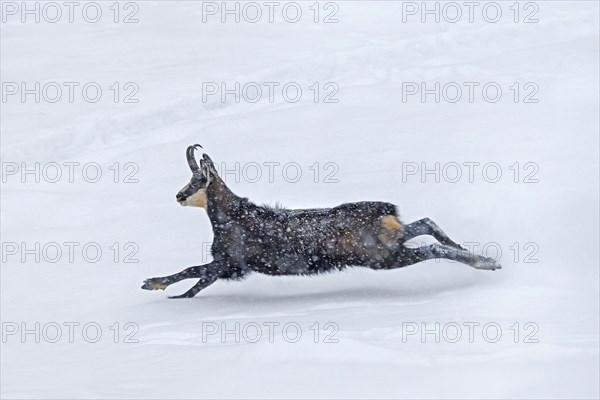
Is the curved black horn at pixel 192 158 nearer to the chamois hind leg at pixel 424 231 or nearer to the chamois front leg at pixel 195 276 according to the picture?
the chamois front leg at pixel 195 276

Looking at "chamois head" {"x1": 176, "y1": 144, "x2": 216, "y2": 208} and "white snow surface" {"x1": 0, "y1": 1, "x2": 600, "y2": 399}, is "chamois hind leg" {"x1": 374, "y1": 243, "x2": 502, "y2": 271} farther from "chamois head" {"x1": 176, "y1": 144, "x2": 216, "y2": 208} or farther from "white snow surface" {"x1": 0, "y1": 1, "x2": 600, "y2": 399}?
"chamois head" {"x1": 176, "y1": 144, "x2": 216, "y2": 208}

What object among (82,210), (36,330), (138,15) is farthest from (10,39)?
(36,330)

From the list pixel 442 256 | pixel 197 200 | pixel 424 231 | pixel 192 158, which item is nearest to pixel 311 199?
pixel 197 200

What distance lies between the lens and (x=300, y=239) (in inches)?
287

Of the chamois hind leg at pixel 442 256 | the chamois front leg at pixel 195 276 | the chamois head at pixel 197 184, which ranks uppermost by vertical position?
the chamois head at pixel 197 184

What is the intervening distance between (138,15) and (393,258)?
11190mm

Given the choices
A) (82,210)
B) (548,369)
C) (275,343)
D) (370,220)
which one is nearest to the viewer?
(548,369)

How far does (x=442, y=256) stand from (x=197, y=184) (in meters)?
1.89

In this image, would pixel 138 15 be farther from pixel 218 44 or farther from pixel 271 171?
pixel 271 171

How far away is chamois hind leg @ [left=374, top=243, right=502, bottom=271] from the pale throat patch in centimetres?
147

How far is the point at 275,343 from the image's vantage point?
573 cm

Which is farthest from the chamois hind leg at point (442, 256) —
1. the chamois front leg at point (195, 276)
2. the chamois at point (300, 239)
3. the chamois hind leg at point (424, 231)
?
the chamois front leg at point (195, 276)

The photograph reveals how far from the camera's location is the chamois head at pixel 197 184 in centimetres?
758

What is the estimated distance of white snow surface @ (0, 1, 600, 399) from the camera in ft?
18.0
